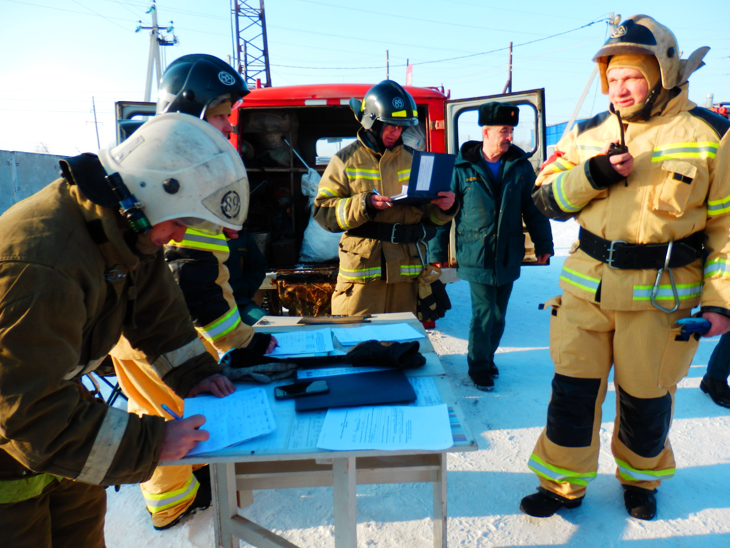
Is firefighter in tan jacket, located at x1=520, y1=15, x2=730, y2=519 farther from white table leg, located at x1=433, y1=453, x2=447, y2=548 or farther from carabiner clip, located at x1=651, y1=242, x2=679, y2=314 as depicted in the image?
white table leg, located at x1=433, y1=453, x2=447, y2=548

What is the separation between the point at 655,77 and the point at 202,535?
8.96 ft

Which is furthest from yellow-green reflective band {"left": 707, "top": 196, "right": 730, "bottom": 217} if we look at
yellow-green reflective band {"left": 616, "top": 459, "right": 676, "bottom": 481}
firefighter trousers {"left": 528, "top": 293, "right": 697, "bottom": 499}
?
yellow-green reflective band {"left": 616, "top": 459, "right": 676, "bottom": 481}

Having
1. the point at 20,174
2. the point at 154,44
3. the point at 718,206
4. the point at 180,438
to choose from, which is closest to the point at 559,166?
the point at 718,206

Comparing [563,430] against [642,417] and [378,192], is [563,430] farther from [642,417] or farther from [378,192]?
[378,192]

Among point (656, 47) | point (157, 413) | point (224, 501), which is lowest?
point (224, 501)

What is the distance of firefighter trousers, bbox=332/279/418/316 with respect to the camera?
316 centimetres

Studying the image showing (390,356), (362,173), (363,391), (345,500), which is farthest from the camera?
(362,173)

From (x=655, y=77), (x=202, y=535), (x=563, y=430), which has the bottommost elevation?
(x=202, y=535)

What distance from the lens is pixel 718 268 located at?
75.8 inches

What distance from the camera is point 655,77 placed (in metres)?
1.96

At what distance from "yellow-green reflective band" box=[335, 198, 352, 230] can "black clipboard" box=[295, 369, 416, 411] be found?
4.92 feet

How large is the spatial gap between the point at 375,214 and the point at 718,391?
261 cm

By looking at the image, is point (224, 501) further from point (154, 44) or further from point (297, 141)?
point (154, 44)

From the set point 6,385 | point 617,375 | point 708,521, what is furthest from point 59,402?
point 708,521
